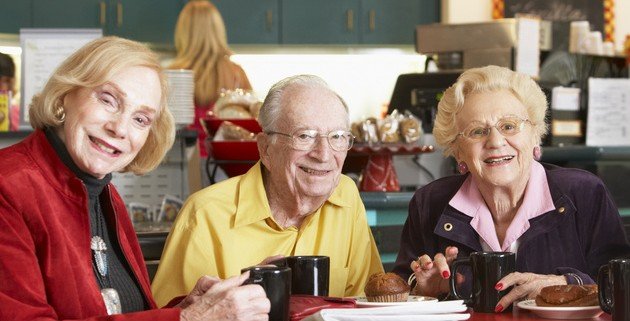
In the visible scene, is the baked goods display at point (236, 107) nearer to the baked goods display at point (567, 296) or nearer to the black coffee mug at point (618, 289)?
the baked goods display at point (567, 296)

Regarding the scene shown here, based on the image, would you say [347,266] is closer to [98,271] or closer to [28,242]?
[98,271]

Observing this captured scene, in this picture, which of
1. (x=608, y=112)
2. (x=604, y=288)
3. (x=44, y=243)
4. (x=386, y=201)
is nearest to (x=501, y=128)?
(x=604, y=288)

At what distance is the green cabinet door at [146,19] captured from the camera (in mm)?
7367

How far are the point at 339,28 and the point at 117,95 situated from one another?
19.7ft

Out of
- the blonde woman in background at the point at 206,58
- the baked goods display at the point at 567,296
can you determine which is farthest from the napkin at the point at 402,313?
the blonde woman in background at the point at 206,58

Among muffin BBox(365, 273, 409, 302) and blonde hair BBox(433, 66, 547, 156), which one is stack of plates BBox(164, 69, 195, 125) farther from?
muffin BBox(365, 273, 409, 302)

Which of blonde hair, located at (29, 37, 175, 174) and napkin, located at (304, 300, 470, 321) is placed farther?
blonde hair, located at (29, 37, 175, 174)

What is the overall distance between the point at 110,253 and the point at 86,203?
16 cm

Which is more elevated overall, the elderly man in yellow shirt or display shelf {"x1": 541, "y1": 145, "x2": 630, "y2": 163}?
the elderly man in yellow shirt

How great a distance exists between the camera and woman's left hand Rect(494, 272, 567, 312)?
184 centimetres

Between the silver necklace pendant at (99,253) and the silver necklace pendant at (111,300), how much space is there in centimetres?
4

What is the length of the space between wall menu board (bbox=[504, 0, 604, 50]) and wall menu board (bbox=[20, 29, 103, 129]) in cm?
405

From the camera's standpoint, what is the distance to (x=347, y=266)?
2350 millimetres

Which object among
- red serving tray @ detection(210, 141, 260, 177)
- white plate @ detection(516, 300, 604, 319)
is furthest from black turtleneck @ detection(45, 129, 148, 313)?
red serving tray @ detection(210, 141, 260, 177)
